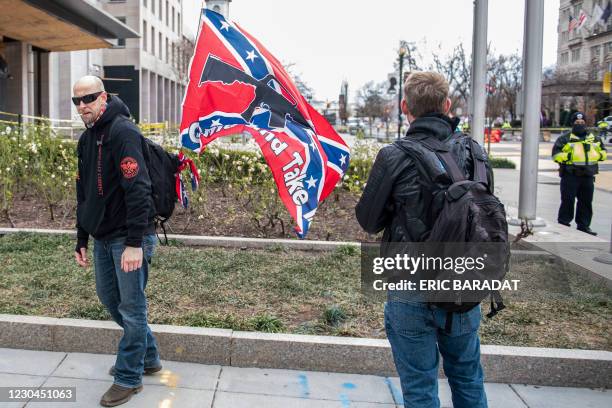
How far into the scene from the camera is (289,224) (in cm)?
919

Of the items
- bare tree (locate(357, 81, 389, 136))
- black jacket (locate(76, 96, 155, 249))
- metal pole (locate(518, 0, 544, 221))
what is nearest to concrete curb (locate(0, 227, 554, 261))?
metal pole (locate(518, 0, 544, 221))

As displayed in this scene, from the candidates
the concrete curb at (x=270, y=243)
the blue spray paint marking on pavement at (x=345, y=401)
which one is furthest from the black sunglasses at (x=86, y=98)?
the concrete curb at (x=270, y=243)

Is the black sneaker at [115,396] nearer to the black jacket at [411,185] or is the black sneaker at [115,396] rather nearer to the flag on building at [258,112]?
the flag on building at [258,112]

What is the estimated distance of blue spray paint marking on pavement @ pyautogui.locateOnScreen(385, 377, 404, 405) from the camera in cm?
411

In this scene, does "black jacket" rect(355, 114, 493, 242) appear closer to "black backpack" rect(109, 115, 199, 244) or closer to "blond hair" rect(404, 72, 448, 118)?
"blond hair" rect(404, 72, 448, 118)

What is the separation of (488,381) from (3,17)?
26.7 meters

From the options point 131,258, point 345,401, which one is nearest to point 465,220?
point 345,401

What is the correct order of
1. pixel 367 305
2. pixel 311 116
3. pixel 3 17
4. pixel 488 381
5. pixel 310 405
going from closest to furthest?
pixel 310 405 < pixel 488 381 < pixel 311 116 < pixel 367 305 < pixel 3 17

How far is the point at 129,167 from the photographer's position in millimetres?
3707

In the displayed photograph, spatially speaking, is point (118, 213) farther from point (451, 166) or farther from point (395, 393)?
point (395, 393)

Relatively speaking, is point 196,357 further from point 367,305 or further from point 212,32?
point 212,32

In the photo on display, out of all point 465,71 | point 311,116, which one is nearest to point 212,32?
point 311,116

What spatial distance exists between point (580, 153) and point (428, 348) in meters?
8.52

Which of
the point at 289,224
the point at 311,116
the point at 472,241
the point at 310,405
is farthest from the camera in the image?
the point at 289,224
